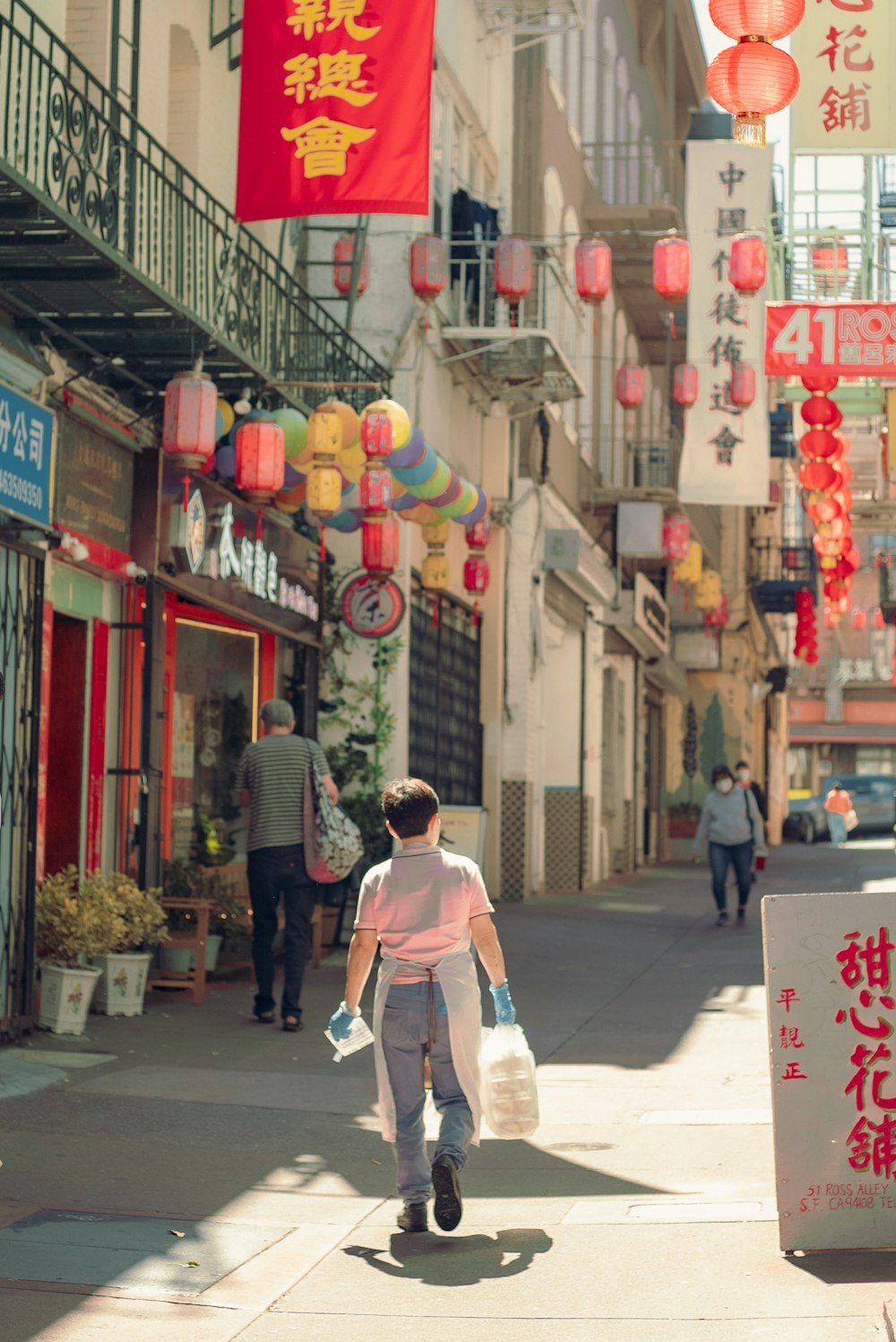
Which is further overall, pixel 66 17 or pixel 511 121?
pixel 511 121

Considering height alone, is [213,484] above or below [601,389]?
below

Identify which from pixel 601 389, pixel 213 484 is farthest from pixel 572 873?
pixel 213 484

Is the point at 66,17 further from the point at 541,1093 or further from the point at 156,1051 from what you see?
the point at 541,1093

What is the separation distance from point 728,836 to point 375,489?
7.80 metres

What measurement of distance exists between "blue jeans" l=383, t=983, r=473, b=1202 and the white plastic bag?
0.46 feet

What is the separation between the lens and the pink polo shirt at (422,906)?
23.3 ft

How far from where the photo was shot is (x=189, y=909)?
536 inches

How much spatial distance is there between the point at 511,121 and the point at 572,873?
364 inches

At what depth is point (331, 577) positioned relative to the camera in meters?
18.4

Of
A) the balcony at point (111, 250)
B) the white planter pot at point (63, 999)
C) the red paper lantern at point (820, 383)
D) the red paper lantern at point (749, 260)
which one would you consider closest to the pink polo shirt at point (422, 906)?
the balcony at point (111, 250)

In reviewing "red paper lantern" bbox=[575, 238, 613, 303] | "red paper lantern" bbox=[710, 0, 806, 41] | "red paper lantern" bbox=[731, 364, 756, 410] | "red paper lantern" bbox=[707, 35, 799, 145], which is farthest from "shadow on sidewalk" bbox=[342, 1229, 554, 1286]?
"red paper lantern" bbox=[731, 364, 756, 410]

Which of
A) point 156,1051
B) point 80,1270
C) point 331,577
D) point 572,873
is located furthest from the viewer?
point 572,873

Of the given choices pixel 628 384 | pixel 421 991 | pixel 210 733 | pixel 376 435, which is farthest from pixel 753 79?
pixel 628 384

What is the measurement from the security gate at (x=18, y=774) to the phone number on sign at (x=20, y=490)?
29 cm
